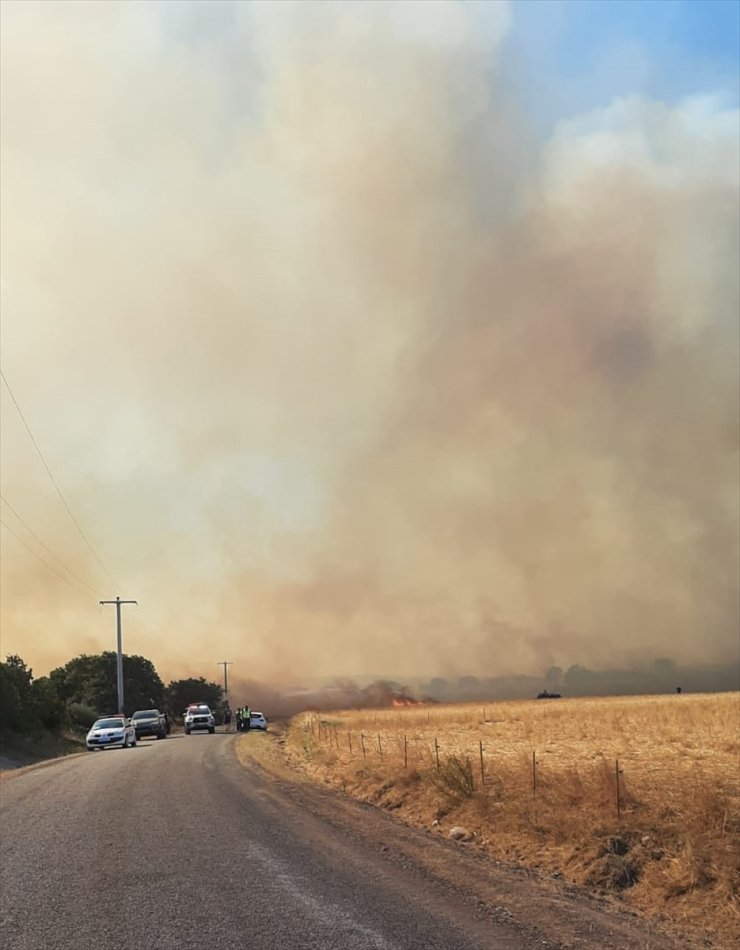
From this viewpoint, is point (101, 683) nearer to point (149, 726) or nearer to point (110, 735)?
point (149, 726)

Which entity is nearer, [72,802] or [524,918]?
[524,918]

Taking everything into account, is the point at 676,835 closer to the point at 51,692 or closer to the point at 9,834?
the point at 9,834

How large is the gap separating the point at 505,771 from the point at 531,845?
5.48 m

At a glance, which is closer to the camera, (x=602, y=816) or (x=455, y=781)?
(x=602, y=816)

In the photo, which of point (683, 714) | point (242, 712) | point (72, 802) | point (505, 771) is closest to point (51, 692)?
point (242, 712)

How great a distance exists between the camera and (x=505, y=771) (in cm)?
1612

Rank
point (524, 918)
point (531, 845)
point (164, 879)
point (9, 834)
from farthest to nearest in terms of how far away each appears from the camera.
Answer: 1. point (9, 834)
2. point (531, 845)
3. point (164, 879)
4. point (524, 918)

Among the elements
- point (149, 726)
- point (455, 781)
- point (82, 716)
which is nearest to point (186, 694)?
point (82, 716)

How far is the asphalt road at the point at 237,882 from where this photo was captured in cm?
730

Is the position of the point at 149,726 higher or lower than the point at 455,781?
lower

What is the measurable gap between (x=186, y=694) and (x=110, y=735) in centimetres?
12406

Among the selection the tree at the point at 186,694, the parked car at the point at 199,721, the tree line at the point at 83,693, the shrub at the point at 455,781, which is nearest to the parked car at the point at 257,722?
the parked car at the point at 199,721

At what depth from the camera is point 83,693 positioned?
11281cm

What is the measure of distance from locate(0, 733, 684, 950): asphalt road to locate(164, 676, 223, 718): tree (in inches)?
5964
